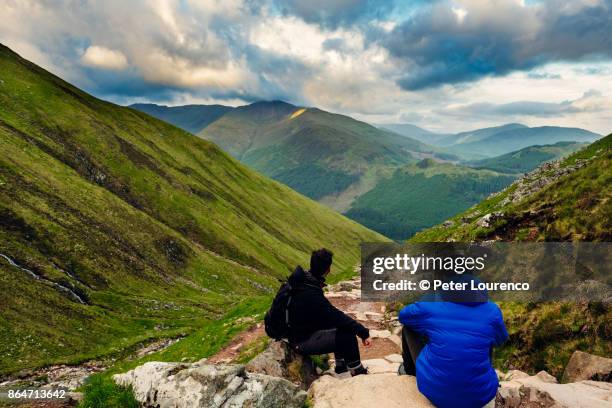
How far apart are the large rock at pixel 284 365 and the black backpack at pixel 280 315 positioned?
15.9 inches

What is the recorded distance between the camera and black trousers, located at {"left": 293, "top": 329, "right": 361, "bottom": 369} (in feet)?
36.7

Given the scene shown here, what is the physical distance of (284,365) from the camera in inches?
456

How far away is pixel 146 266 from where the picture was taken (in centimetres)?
6569

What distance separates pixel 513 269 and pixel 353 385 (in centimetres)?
1066

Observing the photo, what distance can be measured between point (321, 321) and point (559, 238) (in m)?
11.8

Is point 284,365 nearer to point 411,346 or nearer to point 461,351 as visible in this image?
point 411,346

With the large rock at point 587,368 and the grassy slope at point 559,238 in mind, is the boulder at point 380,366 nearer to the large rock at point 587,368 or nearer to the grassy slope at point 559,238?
the grassy slope at point 559,238

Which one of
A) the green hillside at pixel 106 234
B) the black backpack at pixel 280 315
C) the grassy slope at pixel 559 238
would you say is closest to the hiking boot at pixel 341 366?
the black backpack at pixel 280 315

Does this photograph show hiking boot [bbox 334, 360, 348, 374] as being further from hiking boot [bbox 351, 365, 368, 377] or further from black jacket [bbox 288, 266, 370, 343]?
black jacket [bbox 288, 266, 370, 343]

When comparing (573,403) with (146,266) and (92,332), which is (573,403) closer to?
(92,332)

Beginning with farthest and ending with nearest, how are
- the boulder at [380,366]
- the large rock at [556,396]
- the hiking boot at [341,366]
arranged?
the boulder at [380,366]
the hiking boot at [341,366]
the large rock at [556,396]

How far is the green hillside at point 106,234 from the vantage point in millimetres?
43312

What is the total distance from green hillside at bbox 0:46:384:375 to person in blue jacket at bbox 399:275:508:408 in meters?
19.2

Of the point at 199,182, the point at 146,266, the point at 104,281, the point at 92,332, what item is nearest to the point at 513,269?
the point at 92,332
